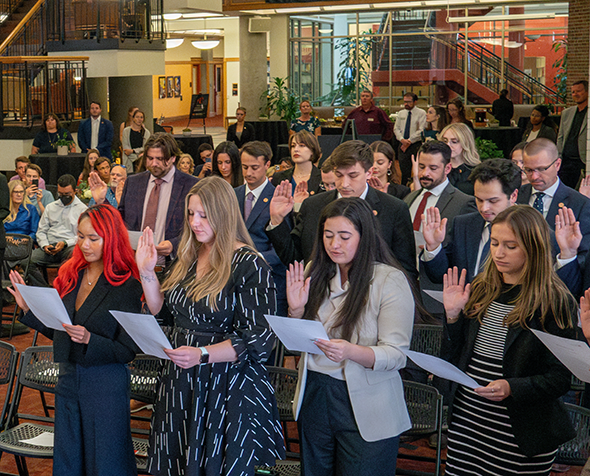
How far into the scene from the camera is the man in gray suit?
8242 millimetres

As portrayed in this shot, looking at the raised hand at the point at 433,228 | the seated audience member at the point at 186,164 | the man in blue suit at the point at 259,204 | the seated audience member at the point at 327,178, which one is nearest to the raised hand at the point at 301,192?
the man in blue suit at the point at 259,204

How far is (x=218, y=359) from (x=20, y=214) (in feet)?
19.1

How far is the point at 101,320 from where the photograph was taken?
313 centimetres

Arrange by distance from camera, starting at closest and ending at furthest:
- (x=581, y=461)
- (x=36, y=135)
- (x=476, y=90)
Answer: (x=581, y=461) → (x=36, y=135) → (x=476, y=90)

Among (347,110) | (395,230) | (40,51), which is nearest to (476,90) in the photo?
(347,110)

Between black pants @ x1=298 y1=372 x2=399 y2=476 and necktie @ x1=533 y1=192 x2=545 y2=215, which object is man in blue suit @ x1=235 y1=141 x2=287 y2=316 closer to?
necktie @ x1=533 y1=192 x2=545 y2=215

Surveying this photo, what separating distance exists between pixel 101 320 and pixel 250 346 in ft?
2.35

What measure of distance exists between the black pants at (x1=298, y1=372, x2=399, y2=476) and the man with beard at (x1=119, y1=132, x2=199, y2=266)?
2.19 metres

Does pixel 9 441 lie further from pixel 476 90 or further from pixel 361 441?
pixel 476 90

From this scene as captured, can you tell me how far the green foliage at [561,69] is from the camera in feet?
56.9

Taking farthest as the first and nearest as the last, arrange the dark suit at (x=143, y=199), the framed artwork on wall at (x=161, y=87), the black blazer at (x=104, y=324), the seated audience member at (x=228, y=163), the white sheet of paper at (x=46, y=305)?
the framed artwork on wall at (x=161, y=87) < the seated audience member at (x=228, y=163) < the dark suit at (x=143, y=199) < the black blazer at (x=104, y=324) < the white sheet of paper at (x=46, y=305)

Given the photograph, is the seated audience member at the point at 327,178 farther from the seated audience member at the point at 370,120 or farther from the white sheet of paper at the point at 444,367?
the seated audience member at the point at 370,120

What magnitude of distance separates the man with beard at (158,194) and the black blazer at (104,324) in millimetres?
1466

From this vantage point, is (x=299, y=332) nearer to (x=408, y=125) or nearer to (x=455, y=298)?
(x=455, y=298)
